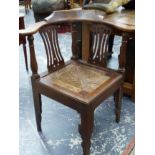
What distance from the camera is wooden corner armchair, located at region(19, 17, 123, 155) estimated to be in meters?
1.29

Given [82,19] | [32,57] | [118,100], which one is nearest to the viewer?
[32,57]

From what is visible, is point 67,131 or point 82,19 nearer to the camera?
point 82,19

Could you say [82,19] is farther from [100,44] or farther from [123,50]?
[123,50]

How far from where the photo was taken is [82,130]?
131 centimetres

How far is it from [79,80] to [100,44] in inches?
12.8

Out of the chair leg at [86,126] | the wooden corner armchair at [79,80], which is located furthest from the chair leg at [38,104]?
the chair leg at [86,126]

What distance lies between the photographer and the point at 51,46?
1543 millimetres

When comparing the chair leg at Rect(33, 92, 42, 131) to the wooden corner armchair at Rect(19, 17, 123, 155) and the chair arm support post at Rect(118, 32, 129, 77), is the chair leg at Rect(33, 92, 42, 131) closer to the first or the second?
the wooden corner armchair at Rect(19, 17, 123, 155)

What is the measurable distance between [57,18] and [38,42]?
1833 millimetres

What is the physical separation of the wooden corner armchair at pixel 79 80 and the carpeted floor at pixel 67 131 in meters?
0.11

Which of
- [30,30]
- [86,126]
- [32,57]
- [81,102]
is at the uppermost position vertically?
[30,30]

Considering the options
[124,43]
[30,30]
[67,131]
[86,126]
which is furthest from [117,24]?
[67,131]
